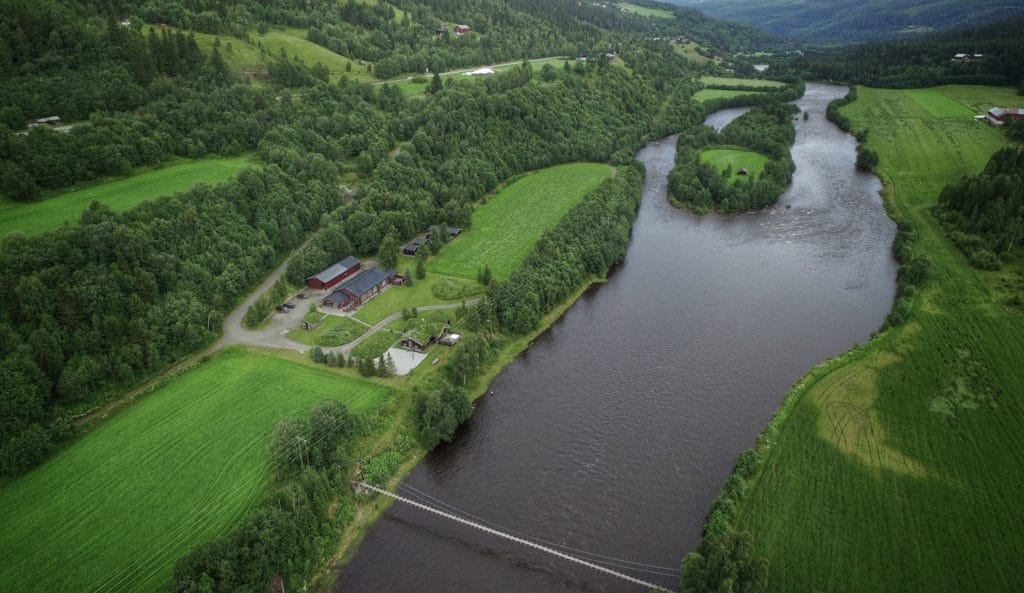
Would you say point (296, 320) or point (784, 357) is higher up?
point (296, 320)

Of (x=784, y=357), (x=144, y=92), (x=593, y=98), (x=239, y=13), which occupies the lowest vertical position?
(x=784, y=357)

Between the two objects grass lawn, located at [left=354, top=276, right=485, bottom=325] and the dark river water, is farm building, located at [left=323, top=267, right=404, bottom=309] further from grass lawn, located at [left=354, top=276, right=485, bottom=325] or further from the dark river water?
the dark river water

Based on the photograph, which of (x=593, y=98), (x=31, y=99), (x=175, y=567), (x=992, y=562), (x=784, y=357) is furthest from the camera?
(x=593, y=98)

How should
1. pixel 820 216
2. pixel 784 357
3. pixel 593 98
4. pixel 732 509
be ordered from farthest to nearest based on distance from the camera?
pixel 593 98 < pixel 820 216 < pixel 784 357 < pixel 732 509

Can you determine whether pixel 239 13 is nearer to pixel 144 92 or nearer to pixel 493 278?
pixel 144 92

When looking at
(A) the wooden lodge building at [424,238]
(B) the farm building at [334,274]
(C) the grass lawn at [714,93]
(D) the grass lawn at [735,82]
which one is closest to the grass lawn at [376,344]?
(B) the farm building at [334,274]

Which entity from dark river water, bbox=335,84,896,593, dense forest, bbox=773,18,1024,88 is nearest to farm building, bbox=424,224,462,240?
dark river water, bbox=335,84,896,593

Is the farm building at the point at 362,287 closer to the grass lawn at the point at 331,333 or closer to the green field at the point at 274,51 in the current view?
the grass lawn at the point at 331,333

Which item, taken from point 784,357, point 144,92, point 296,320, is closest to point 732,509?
point 784,357

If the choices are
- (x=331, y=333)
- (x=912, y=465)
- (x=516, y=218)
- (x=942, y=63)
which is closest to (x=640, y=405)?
(x=912, y=465)
